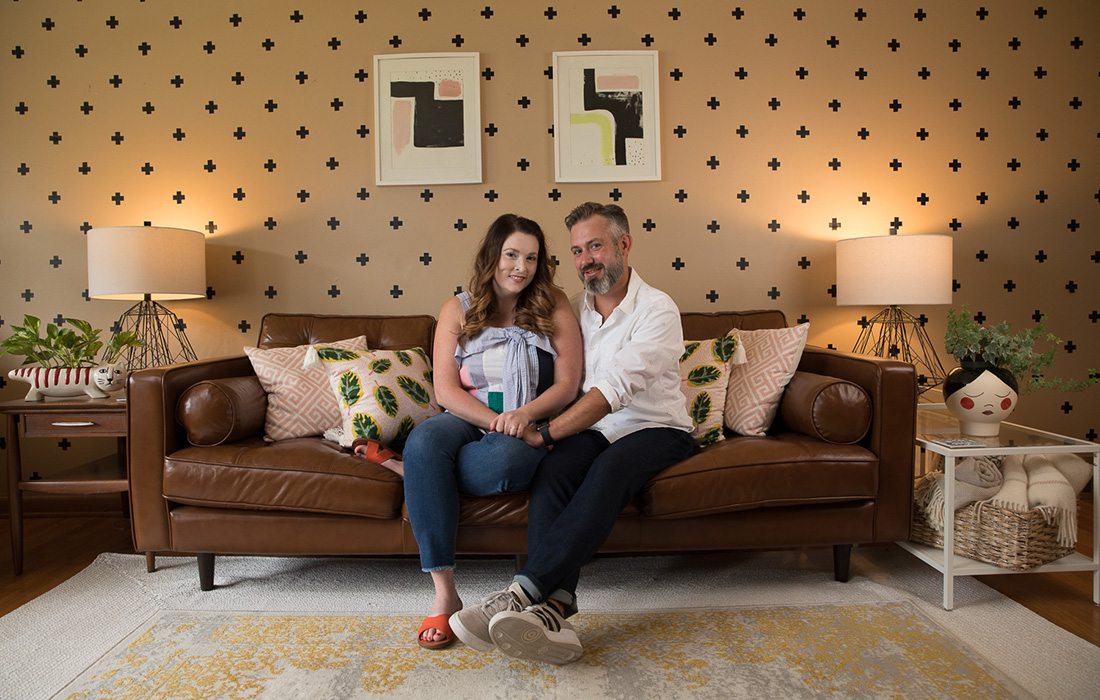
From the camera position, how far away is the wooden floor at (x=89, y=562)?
192cm

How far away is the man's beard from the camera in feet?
6.81

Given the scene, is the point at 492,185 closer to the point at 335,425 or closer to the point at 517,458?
the point at 335,425

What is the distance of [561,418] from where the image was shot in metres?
1.93

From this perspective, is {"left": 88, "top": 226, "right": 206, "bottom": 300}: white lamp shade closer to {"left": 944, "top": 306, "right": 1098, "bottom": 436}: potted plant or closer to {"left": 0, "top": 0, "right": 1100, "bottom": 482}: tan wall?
{"left": 0, "top": 0, "right": 1100, "bottom": 482}: tan wall

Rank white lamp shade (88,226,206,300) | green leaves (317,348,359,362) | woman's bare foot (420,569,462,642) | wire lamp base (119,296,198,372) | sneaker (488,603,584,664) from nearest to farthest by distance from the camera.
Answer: sneaker (488,603,584,664)
woman's bare foot (420,569,462,642)
green leaves (317,348,359,362)
white lamp shade (88,226,206,300)
wire lamp base (119,296,198,372)

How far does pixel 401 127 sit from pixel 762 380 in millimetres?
1840

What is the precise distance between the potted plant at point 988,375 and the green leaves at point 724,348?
666 millimetres

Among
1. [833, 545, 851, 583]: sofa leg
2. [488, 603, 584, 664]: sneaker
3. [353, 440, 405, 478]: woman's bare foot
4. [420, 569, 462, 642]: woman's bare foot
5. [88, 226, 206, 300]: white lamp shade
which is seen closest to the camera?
[488, 603, 584, 664]: sneaker

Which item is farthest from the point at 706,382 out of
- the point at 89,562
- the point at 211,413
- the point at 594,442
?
the point at 89,562

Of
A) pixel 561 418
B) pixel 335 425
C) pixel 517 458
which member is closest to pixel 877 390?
Result: pixel 561 418

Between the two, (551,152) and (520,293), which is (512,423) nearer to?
(520,293)

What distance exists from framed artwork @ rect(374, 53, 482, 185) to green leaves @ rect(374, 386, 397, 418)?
3.72 feet

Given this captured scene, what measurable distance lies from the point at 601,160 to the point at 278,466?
182cm

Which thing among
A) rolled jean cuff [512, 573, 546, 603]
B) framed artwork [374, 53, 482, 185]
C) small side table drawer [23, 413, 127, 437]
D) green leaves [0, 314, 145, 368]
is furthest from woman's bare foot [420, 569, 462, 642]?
framed artwork [374, 53, 482, 185]
